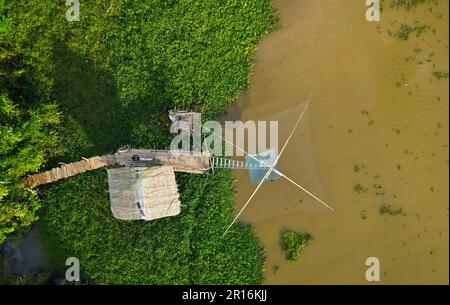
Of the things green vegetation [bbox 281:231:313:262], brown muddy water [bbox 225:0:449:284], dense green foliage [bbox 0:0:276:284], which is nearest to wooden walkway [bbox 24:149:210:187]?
dense green foliage [bbox 0:0:276:284]

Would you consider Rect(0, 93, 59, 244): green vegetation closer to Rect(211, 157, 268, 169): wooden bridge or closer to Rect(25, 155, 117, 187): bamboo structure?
Rect(25, 155, 117, 187): bamboo structure

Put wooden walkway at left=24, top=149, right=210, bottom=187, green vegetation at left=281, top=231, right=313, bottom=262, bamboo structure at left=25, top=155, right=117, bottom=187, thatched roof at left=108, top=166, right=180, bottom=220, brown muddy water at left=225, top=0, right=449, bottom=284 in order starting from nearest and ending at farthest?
1. thatched roof at left=108, top=166, right=180, bottom=220
2. wooden walkway at left=24, top=149, right=210, bottom=187
3. bamboo structure at left=25, top=155, right=117, bottom=187
4. green vegetation at left=281, top=231, right=313, bottom=262
5. brown muddy water at left=225, top=0, right=449, bottom=284

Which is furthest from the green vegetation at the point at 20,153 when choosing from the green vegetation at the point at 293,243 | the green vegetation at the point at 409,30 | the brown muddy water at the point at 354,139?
the green vegetation at the point at 409,30

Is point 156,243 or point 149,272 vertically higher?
point 156,243

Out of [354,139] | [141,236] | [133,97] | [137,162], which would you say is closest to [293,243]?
[354,139]

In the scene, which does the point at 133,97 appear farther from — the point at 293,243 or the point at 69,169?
the point at 293,243
